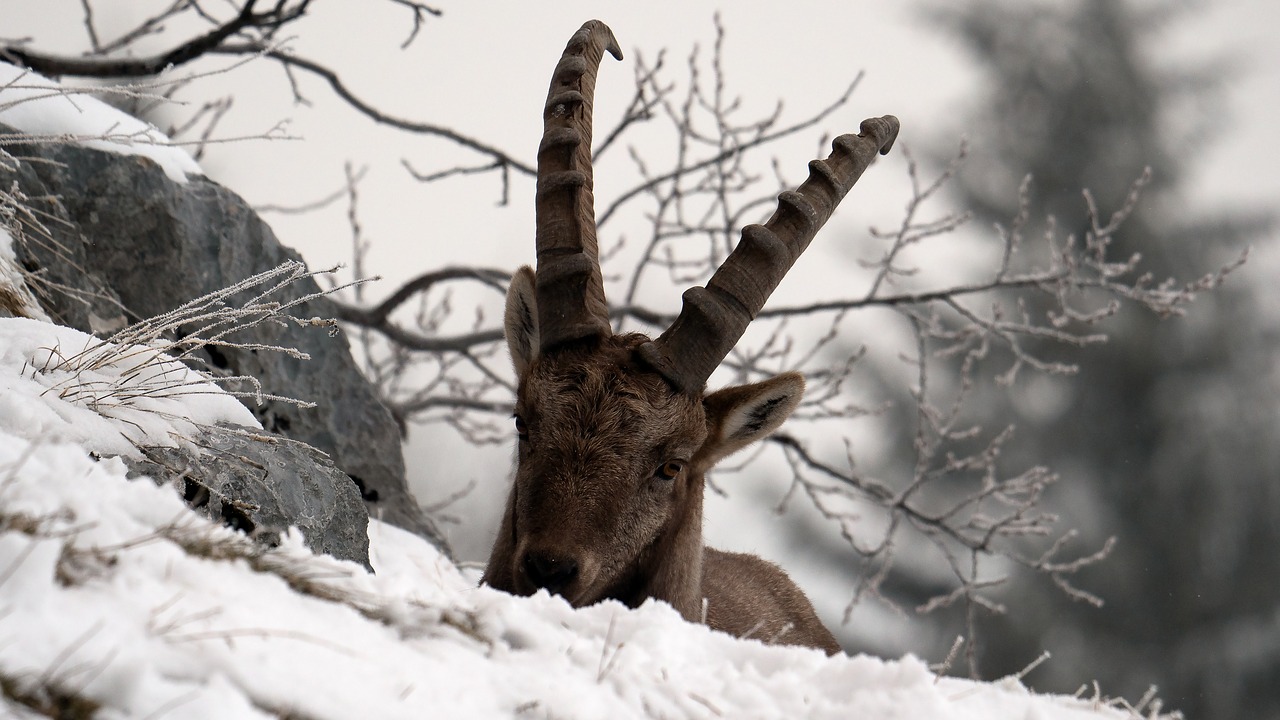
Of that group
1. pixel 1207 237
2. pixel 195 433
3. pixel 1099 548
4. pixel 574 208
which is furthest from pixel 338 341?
pixel 1207 237

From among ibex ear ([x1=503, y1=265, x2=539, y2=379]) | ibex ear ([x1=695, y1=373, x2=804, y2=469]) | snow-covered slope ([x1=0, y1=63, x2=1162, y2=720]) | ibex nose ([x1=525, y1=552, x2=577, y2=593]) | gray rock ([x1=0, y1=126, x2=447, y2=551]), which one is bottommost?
snow-covered slope ([x1=0, y1=63, x2=1162, y2=720])

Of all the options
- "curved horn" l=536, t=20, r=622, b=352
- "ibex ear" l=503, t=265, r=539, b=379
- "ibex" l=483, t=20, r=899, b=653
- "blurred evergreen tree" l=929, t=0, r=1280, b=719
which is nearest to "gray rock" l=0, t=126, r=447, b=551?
"ibex ear" l=503, t=265, r=539, b=379

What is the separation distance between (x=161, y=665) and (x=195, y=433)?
6.85 feet

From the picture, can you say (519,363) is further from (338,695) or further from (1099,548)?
(1099,548)

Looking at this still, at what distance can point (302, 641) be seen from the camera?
6.72 ft

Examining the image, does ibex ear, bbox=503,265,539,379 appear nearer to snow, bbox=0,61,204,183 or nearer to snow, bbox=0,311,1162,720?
snow, bbox=0,61,204,183

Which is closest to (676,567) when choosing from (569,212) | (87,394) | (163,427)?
(569,212)

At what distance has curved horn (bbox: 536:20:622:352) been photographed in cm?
482

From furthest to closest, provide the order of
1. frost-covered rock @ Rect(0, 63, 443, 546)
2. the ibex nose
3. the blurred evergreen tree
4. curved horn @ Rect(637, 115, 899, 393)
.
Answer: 1. the blurred evergreen tree
2. frost-covered rock @ Rect(0, 63, 443, 546)
3. curved horn @ Rect(637, 115, 899, 393)
4. the ibex nose

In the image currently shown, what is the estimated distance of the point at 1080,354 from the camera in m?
20.4

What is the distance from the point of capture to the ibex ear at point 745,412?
16.3ft

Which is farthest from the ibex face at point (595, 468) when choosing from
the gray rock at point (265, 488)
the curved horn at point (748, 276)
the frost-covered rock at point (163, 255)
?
the frost-covered rock at point (163, 255)

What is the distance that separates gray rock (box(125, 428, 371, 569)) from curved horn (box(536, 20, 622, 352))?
1114 mm

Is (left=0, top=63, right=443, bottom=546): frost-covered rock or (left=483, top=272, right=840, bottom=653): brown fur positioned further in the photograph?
(left=0, top=63, right=443, bottom=546): frost-covered rock
